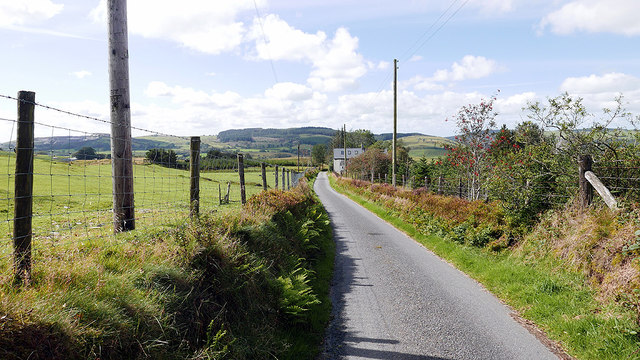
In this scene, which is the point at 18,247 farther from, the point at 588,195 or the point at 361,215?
the point at 361,215

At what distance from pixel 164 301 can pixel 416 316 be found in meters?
4.01

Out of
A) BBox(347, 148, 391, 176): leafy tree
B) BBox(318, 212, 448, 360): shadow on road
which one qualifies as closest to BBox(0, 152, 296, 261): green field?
BBox(318, 212, 448, 360): shadow on road

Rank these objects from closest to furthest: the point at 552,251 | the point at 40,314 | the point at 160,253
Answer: the point at 40,314 → the point at 160,253 → the point at 552,251

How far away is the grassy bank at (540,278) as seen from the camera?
489 cm

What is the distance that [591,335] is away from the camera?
4.96 meters

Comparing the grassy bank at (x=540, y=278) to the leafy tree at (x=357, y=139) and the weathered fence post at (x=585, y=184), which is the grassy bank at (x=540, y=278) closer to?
the weathered fence post at (x=585, y=184)

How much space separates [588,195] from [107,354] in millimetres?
8949

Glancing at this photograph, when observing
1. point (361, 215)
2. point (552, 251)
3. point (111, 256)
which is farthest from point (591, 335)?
point (361, 215)

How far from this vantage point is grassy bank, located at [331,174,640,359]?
489 cm

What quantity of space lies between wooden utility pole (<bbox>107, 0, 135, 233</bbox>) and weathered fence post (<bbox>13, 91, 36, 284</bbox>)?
1984 millimetres

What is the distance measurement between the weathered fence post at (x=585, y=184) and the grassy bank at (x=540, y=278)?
67cm

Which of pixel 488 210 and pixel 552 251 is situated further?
pixel 488 210

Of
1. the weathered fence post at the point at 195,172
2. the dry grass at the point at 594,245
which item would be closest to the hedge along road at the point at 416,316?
the dry grass at the point at 594,245

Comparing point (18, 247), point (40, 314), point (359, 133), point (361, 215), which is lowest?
point (361, 215)
